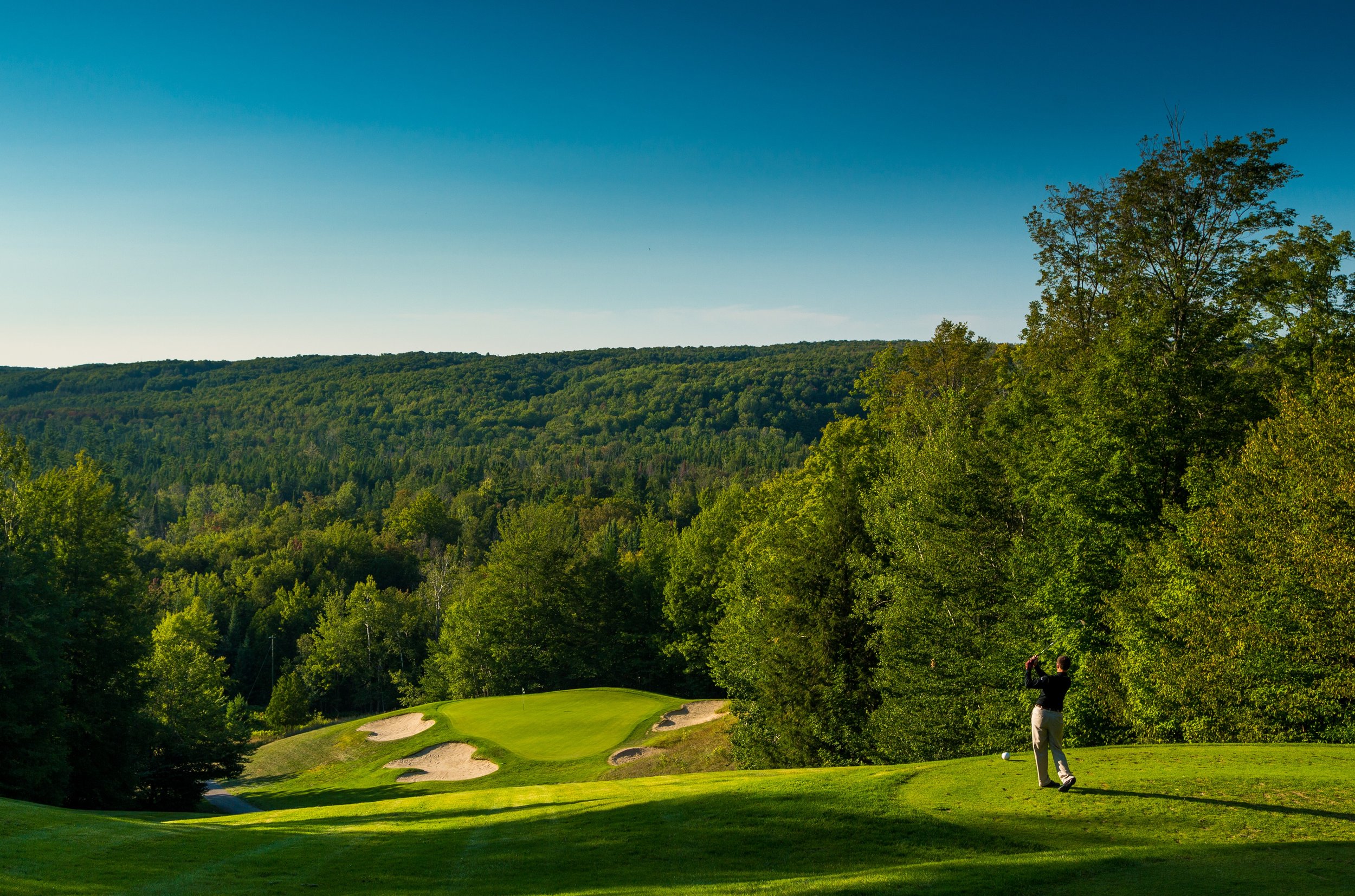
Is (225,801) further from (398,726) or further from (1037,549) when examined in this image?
(1037,549)

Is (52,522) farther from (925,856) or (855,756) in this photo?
(925,856)

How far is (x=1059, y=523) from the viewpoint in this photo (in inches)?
1169

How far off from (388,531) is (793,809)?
435ft

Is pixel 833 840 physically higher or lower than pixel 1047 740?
lower

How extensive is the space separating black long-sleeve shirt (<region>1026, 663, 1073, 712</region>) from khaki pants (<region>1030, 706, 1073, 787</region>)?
4.2 inches

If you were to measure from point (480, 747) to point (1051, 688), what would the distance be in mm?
37728

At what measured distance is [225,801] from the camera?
43344 mm

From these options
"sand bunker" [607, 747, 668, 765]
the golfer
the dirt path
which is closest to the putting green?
"sand bunker" [607, 747, 668, 765]

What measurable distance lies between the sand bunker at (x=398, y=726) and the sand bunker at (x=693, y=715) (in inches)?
561

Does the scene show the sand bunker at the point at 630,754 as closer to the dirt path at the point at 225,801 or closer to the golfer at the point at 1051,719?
the dirt path at the point at 225,801

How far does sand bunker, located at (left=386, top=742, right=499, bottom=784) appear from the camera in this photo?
42500 mm

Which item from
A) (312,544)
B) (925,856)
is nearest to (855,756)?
(925,856)

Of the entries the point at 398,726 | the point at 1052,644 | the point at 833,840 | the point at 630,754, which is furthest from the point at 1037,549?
the point at 398,726

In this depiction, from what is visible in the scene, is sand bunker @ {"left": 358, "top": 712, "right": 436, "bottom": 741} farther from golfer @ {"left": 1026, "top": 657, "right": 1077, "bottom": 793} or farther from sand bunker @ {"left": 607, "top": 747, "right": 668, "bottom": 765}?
golfer @ {"left": 1026, "top": 657, "right": 1077, "bottom": 793}
